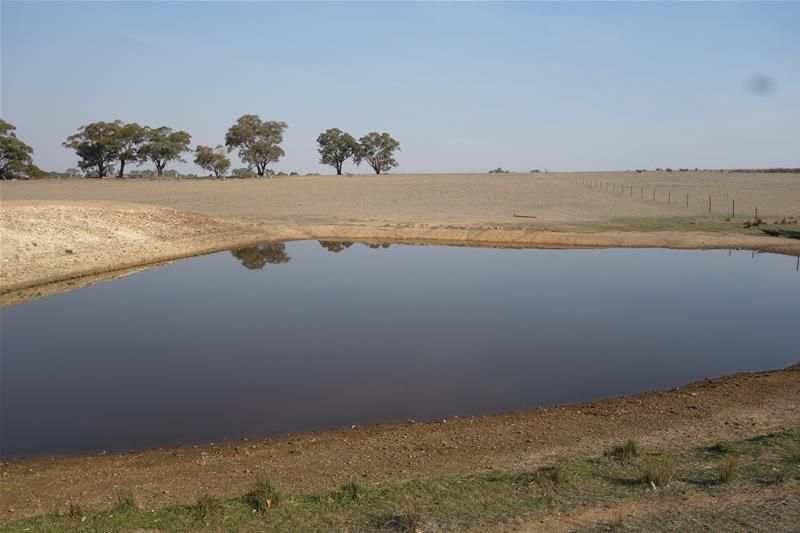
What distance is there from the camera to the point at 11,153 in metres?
61.4

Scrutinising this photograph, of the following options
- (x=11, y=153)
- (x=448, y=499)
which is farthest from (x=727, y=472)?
(x=11, y=153)

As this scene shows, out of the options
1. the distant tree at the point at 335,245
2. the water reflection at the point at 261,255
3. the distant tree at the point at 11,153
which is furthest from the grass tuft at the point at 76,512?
the distant tree at the point at 11,153

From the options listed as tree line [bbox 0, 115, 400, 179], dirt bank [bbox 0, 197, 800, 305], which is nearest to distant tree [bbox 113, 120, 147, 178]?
tree line [bbox 0, 115, 400, 179]

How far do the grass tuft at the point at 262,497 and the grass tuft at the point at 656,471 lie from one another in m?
3.48

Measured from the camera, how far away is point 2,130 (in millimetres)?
60719

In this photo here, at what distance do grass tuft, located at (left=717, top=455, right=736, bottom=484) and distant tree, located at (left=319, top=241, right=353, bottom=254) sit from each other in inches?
872

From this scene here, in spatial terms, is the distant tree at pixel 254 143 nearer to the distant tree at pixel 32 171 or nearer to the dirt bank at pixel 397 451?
the distant tree at pixel 32 171

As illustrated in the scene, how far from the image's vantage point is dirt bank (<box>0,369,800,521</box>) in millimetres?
6852

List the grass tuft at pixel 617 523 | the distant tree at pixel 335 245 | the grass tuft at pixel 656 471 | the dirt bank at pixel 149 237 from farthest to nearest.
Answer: the distant tree at pixel 335 245
the dirt bank at pixel 149 237
the grass tuft at pixel 656 471
the grass tuft at pixel 617 523

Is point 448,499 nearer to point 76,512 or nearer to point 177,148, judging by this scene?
point 76,512

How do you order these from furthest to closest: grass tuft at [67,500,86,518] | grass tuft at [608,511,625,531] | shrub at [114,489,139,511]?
shrub at [114,489,139,511] → grass tuft at [67,500,86,518] → grass tuft at [608,511,625,531]

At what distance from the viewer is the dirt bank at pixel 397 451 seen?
6852 millimetres

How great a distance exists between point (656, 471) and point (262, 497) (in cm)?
371

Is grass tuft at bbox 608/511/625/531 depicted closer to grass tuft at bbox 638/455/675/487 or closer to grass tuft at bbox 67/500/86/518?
grass tuft at bbox 638/455/675/487
